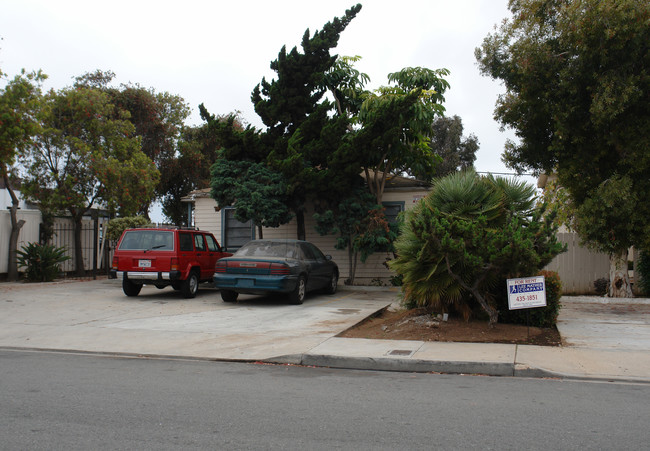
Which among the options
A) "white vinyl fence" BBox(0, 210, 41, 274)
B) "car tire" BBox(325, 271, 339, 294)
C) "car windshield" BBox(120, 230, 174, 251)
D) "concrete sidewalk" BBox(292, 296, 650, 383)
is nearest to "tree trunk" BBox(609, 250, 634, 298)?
"concrete sidewalk" BBox(292, 296, 650, 383)

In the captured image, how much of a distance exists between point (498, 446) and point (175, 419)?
2.84m

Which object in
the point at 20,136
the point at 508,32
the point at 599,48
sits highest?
the point at 508,32

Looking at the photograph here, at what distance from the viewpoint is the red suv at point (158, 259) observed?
1359cm

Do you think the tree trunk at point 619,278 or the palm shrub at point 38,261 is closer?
the tree trunk at point 619,278

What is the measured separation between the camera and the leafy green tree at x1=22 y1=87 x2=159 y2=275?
18875 mm

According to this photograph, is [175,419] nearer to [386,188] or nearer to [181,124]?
[386,188]

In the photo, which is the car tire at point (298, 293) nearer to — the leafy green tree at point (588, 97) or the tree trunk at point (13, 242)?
the leafy green tree at point (588, 97)

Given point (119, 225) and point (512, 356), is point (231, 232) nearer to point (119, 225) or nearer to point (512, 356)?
point (119, 225)

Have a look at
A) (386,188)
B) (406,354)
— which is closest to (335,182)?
(386,188)

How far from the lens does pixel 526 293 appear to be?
894cm

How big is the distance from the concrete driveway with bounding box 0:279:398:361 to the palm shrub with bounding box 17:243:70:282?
4.28ft

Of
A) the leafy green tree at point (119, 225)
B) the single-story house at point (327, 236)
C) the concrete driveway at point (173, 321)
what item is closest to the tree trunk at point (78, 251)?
the leafy green tree at point (119, 225)

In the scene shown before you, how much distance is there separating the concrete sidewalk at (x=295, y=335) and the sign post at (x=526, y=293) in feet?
2.62

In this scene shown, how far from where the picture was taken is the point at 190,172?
30391mm
